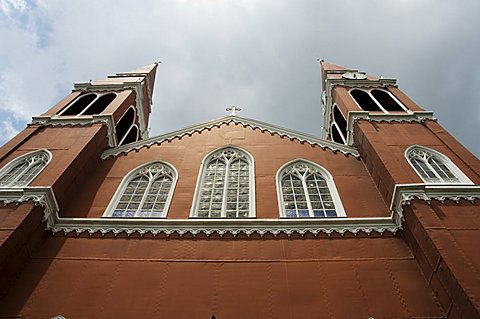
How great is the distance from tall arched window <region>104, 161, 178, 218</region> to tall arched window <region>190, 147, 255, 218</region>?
1.12m

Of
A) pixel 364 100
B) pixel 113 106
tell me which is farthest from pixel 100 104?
pixel 364 100

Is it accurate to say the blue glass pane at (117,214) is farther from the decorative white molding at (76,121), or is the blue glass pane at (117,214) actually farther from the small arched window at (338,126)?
the small arched window at (338,126)

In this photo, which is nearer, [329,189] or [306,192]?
[306,192]

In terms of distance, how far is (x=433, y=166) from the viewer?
50.2 ft

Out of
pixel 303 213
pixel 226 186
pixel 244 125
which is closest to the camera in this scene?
pixel 303 213

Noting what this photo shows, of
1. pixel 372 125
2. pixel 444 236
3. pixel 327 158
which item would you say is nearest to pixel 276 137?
pixel 327 158

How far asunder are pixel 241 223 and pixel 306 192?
10.4ft

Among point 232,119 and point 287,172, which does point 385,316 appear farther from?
point 232,119

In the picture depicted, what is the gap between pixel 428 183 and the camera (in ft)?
45.7

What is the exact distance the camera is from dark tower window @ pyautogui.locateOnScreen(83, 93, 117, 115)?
71.2ft

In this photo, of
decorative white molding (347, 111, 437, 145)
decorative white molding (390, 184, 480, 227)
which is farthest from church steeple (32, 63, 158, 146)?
decorative white molding (390, 184, 480, 227)

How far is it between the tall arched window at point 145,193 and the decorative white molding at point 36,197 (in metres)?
1.66

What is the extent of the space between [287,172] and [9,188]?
9.36 metres

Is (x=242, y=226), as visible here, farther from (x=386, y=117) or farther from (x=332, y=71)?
(x=332, y=71)
